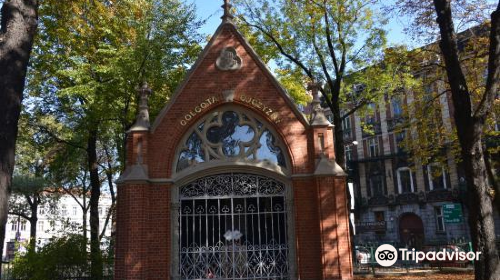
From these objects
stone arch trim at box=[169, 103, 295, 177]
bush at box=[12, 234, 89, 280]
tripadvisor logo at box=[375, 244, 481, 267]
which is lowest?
tripadvisor logo at box=[375, 244, 481, 267]

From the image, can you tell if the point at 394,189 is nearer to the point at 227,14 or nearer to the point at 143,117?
the point at 227,14

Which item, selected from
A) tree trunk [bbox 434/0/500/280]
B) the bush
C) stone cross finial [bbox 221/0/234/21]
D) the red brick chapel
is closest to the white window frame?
the red brick chapel

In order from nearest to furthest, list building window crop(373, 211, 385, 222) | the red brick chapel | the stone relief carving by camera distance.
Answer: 1. the red brick chapel
2. the stone relief carving
3. building window crop(373, 211, 385, 222)

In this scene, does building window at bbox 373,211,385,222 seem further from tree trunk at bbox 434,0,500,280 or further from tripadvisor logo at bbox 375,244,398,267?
tree trunk at bbox 434,0,500,280

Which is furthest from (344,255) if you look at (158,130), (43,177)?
(43,177)

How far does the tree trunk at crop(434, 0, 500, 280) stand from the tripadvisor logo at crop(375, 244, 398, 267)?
5339 mm

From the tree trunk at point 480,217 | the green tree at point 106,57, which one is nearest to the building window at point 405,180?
the green tree at point 106,57

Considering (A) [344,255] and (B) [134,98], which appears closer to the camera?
(A) [344,255]

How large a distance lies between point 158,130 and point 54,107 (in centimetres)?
898

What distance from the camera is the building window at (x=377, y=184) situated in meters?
37.9

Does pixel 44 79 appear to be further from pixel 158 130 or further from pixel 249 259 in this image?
pixel 249 259

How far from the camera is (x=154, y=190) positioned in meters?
10.7

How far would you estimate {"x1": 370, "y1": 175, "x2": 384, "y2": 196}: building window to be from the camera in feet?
124

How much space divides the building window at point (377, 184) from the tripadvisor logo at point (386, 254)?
23.6 m
